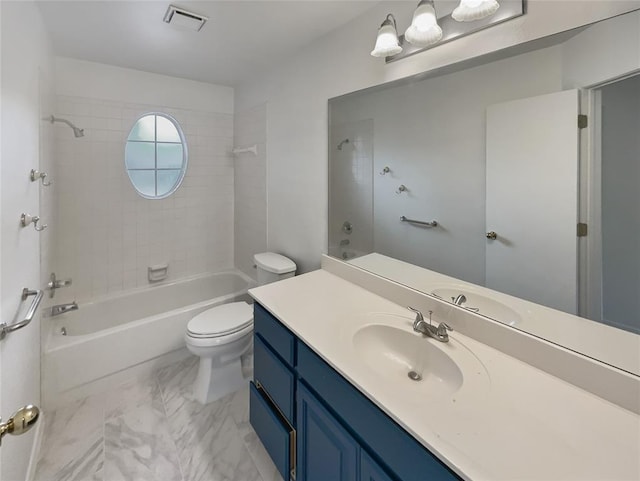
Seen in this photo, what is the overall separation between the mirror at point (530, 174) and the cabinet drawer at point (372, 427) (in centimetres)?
59

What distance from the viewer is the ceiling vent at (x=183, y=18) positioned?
1604 millimetres

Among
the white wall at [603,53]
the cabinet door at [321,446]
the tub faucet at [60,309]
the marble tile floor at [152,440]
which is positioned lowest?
the marble tile floor at [152,440]

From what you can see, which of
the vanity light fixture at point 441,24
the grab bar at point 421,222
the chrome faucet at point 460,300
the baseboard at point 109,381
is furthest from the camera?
the baseboard at point 109,381

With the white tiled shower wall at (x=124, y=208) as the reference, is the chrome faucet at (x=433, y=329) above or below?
below

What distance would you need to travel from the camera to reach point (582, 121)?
93 cm

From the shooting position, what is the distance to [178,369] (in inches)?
89.6

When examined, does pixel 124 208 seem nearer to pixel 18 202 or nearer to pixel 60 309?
pixel 60 309

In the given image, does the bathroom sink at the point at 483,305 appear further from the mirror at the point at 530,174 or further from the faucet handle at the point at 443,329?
the faucet handle at the point at 443,329

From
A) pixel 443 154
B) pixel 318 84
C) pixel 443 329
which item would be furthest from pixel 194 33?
pixel 443 329

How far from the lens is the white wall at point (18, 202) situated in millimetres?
1078

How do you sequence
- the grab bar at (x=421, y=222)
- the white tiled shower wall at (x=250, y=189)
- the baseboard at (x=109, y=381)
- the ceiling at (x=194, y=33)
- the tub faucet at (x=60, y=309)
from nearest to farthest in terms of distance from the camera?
the grab bar at (x=421, y=222), the ceiling at (x=194, y=33), the baseboard at (x=109, y=381), the tub faucet at (x=60, y=309), the white tiled shower wall at (x=250, y=189)

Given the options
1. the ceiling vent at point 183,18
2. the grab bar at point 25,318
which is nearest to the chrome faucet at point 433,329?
the grab bar at point 25,318

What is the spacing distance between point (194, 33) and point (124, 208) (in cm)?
159

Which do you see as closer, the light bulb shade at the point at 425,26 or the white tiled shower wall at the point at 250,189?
the light bulb shade at the point at 425,26
